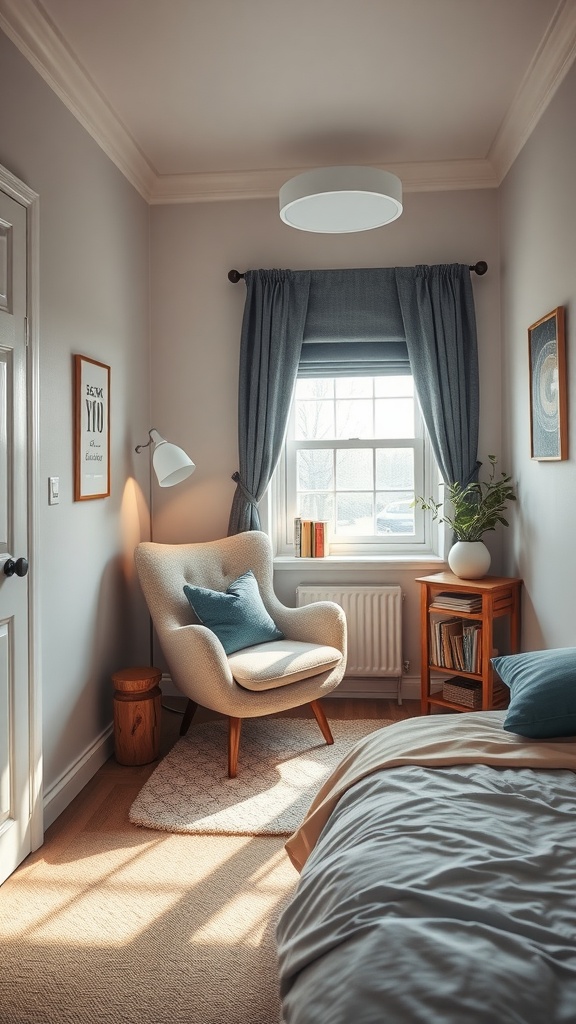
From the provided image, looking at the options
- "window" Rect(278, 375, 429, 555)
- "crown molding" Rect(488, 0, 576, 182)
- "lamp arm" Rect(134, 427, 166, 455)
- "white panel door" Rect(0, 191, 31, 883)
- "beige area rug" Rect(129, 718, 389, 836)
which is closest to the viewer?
"white panel door" Rect(0, 191, 31, 883)

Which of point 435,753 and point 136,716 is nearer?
point 435,753

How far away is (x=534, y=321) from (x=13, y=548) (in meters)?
2.41

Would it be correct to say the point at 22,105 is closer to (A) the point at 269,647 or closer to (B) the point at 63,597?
(B) the point at 63,597

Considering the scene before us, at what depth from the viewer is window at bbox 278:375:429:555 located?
13.6ft

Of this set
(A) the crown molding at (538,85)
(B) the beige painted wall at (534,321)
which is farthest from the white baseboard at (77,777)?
(A) the crown molding at (538,85)

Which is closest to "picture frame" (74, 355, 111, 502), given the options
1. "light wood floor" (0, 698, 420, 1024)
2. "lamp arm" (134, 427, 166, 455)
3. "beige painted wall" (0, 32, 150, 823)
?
"beige painted wall" (0, 32, 150, 823)

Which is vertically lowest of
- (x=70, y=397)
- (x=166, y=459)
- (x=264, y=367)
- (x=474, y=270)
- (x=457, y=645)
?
(x=457, y=645)

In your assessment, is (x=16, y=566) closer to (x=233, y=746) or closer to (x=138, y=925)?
(x=138, y=925)

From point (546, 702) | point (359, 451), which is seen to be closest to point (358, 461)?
point (359, 451)

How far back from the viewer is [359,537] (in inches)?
164

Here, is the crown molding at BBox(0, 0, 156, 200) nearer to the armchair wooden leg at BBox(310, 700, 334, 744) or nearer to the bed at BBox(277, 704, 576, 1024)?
the bed at BBox(277, 704, 576, 1024)

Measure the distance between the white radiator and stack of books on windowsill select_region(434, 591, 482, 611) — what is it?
0.36 meters

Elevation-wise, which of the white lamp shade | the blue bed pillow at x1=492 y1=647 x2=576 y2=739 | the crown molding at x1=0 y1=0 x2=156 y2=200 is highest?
the crown molding at x1=0 y1=0 x2=156 y2=200

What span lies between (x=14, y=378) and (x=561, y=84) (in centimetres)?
234
